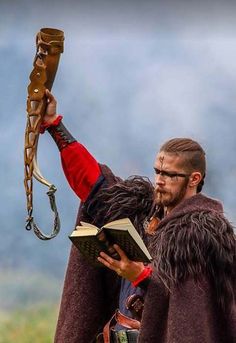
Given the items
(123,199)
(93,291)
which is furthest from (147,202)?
(93,291)

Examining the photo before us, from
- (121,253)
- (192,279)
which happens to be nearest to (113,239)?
(121,253)

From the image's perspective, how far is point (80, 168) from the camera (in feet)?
17.2

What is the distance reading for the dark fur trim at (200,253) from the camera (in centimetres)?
473

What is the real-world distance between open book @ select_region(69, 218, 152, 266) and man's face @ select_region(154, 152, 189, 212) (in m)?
0.39

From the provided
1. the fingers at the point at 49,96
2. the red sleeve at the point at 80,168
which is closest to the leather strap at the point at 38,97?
the fingers at the point at 49,96

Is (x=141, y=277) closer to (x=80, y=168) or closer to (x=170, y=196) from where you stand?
(x=170, y=196)

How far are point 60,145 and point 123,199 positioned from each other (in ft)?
1.22

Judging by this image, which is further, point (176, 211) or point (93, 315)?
point (93, 315)

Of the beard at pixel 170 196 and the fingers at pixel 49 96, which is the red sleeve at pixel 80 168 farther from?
the beard at pixel 170 196

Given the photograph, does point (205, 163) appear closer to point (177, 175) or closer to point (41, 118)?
point (177, 175)

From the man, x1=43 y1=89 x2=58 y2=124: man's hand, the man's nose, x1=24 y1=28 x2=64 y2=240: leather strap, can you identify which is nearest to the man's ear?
the man

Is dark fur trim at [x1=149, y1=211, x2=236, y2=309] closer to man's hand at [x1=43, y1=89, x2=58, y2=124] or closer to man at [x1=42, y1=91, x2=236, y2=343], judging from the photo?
man at [x1=42, y1=91, x2=236, y2=343]

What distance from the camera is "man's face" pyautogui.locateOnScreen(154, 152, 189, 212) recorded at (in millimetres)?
4949

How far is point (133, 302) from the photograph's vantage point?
495 cm
